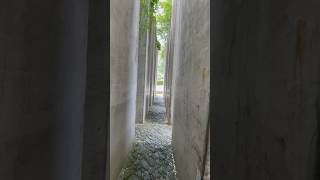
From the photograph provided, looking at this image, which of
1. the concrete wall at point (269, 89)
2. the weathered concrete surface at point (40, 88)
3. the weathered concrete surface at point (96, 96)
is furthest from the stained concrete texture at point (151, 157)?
the concrete wall at point (269, 89)

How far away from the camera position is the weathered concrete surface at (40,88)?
6.59 feet

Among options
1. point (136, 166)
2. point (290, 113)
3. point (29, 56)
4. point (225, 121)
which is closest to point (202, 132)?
point (225, 121)

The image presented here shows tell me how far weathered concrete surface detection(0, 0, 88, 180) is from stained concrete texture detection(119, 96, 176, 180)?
3.87m

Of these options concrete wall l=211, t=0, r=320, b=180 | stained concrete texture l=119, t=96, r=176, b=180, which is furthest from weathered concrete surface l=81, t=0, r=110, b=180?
stained concrete texture l=119, t=96, r=176, b=180

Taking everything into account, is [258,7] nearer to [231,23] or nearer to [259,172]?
[231,23]

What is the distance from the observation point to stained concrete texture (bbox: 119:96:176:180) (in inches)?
288

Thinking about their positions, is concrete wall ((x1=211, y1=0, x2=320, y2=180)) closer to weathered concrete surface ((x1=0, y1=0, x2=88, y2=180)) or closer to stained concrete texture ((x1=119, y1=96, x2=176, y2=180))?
weathered concrete surface ((x1=0, y1=0, x2=88, y2=180))

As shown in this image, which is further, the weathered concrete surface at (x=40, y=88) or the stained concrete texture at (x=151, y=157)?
the stained concrete texture at (x=151, y=157)

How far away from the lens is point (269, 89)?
1.66 meters

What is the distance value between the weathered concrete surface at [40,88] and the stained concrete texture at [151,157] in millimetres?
3874

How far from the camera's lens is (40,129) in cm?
248

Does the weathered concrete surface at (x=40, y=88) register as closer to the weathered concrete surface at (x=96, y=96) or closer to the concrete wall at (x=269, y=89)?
the weathered concrete surface at (x=96, y=96)

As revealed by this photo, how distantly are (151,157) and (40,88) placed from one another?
6.53 m

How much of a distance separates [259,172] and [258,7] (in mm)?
964
